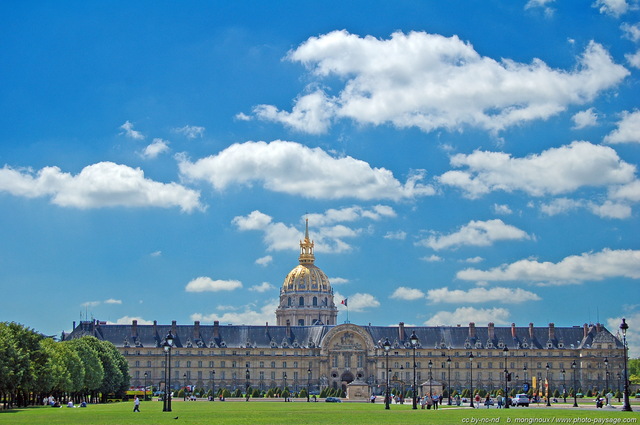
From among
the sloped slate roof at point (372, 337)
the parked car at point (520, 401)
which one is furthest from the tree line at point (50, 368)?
the sloped slate roof at point (372, 337)

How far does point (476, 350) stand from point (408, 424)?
115m

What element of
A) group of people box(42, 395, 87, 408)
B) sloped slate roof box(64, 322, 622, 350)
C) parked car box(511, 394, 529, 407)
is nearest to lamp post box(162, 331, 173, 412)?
group of people box(42, 395, 87, 408)

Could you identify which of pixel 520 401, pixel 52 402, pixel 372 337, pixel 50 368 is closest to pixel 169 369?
pixel 50 368

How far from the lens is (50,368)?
256ft

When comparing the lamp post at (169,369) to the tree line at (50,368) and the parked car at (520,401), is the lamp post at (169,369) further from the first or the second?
the parked car at (520,401)

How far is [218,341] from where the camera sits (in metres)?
156

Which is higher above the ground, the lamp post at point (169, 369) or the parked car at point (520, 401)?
the lamp post at point (169, 369)

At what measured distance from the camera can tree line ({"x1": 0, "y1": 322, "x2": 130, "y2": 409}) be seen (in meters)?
70.4

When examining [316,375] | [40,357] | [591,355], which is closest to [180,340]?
[316,375]

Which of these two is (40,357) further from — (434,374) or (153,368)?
(434,374)

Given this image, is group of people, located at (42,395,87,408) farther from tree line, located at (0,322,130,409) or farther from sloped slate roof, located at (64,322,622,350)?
sloped slate roof, located at (64,322,622,350)

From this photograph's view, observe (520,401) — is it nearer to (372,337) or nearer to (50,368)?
(50,368)

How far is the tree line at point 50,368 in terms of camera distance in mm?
70438

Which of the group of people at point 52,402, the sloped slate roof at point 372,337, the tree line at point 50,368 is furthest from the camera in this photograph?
the sloped slate roof at point 372,337
